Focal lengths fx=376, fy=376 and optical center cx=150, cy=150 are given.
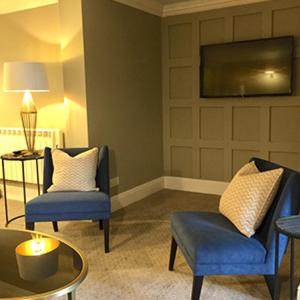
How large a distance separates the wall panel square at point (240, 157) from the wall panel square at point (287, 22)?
1.33 meters

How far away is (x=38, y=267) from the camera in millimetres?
1968

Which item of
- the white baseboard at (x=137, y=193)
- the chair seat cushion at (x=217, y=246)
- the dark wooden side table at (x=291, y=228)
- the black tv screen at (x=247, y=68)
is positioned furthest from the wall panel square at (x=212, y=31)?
the dark wooden side table at (x=291, y=228)

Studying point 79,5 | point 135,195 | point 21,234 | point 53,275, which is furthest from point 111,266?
point 79,5

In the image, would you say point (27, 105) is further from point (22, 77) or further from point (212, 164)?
point (212, 164)

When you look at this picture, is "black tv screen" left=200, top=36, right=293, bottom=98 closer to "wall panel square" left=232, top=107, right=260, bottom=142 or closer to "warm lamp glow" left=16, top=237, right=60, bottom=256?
"wall panel square" left=232, top=107, right=260, bottom=142

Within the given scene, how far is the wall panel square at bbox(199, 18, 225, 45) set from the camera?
4.51m

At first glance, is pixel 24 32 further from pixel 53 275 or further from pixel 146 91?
pixel 53 275

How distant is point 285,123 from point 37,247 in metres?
3.13

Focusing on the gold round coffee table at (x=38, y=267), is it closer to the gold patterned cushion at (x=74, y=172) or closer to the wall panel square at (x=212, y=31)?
the gold patterned cushion at (x=74, y=172)

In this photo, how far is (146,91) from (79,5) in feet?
4.63

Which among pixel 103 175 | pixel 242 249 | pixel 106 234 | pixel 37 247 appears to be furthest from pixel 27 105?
pixel 242 249

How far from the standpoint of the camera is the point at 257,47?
424 cm

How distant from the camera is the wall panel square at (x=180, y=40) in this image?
15.5 feet

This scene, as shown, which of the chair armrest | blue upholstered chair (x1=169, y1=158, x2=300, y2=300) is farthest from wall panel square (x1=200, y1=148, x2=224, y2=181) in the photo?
blue upholstered chair (x1=169, y1=158, x2=300, y2=300)
